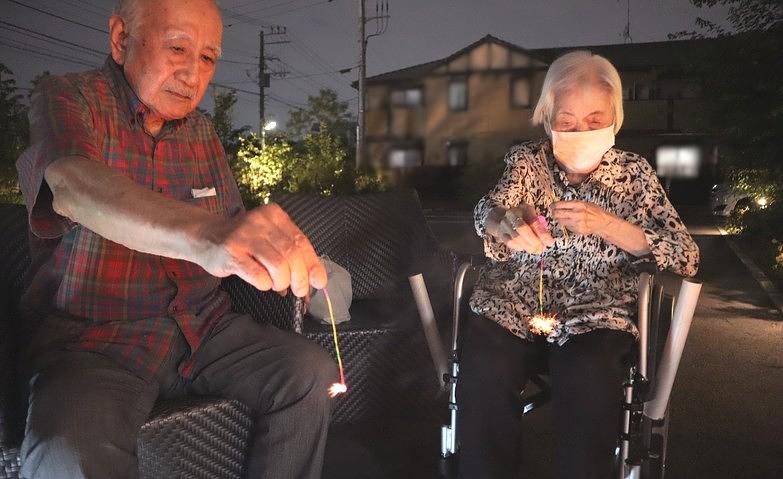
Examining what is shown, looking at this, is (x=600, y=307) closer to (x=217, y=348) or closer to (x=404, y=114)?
(x=217, y=348)

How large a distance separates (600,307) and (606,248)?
271 mm

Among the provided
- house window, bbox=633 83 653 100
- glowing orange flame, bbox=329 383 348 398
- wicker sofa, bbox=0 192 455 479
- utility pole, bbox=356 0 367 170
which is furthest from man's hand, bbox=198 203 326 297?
house window, bbox=633 83 653 100

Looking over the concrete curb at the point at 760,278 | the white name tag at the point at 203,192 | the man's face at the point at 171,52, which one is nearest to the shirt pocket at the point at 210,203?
the white name tag at the point at 203,192

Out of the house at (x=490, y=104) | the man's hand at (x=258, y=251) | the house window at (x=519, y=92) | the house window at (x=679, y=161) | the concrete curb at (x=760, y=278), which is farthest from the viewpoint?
the house window at (x=519, y=92)

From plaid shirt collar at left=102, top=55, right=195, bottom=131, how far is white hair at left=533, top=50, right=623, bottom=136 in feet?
5.24

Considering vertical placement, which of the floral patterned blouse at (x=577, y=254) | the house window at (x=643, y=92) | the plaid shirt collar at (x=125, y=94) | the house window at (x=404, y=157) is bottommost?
the floral patterned blouse at (x=577, y=254)

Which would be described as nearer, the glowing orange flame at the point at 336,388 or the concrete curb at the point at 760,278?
the glowing orange flame at the point at 336,388

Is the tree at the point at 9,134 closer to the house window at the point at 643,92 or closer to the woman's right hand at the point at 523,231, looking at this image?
the woman's right hand at the point at 523,231

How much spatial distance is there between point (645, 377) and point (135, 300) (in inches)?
69.3

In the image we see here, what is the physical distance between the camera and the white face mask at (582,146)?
8.28 ft

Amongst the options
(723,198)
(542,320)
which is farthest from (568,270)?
(723,198)

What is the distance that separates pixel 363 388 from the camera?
346 cm

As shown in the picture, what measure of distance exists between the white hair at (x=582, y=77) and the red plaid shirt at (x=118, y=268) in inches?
59.4

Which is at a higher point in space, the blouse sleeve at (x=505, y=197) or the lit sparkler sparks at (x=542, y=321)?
the blouse sleeve at (x=505, y=197)
